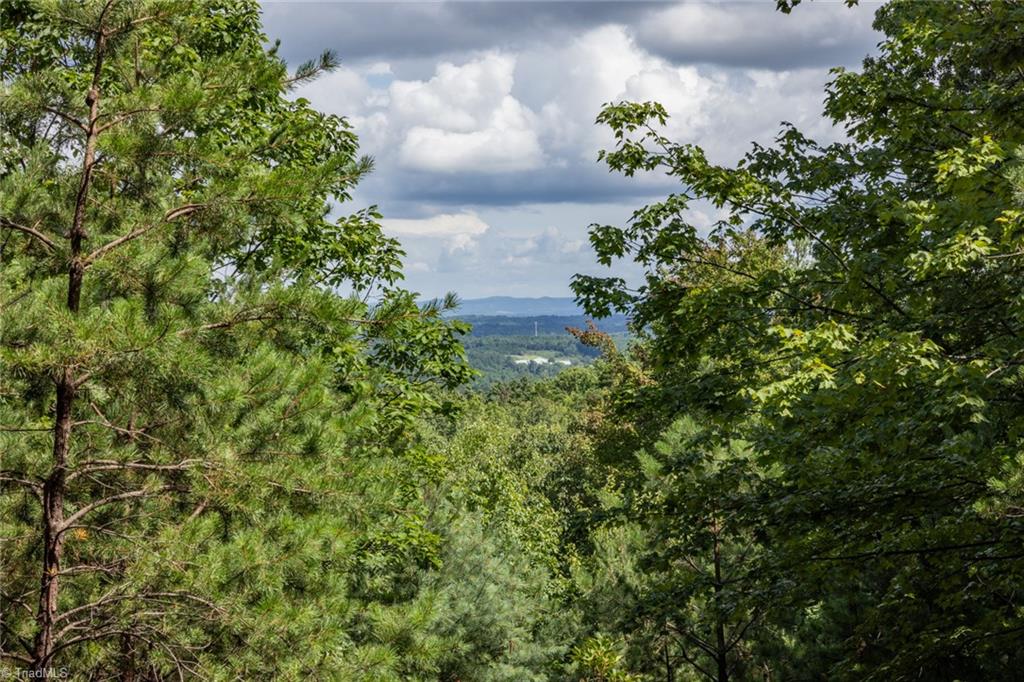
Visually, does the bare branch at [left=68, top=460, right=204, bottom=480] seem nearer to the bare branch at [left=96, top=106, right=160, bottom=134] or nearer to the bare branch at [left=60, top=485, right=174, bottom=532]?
the bare branch at [left=60, top=485, right=174, bottom=532]

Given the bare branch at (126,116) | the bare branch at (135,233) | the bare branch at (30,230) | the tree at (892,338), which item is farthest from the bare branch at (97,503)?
the tree at (892,338)

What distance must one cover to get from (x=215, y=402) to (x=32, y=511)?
183 cm

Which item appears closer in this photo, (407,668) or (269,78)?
(269,78)

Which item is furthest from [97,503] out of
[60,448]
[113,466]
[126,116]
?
[126,116]

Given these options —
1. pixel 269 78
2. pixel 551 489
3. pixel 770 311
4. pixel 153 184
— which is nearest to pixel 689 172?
pixel 770 311

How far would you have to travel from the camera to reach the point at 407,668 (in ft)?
38.4

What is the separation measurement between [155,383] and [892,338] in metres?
5.14

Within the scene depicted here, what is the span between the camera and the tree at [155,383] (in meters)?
4.47

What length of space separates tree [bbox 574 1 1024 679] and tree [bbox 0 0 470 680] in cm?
369

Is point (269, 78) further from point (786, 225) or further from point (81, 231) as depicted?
point (786, 225)

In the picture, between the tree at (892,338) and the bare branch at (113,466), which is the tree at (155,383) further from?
the tree at (892,338)

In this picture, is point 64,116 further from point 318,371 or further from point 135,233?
point 318,371

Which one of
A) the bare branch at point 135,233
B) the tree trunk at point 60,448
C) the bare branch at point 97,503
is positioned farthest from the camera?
the bare branch at point 135,233

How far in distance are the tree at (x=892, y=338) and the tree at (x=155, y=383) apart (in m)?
3.69
